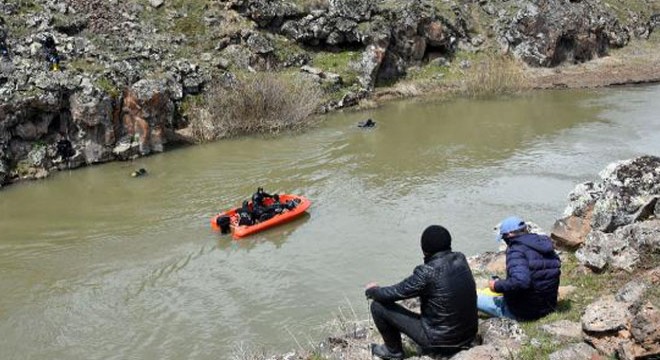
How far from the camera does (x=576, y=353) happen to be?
676 centimetres

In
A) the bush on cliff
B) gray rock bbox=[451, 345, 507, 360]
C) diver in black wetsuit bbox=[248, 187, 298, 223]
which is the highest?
gray rock bbox=[451, 345, 507, 360]

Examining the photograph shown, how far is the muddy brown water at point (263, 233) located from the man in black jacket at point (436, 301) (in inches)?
158

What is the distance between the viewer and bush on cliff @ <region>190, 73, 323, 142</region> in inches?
1166

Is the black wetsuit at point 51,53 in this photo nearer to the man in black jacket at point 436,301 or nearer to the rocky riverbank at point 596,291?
the rocky riverbank at point 596,291

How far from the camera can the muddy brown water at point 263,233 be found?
40.9ft

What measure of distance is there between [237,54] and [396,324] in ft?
100.0

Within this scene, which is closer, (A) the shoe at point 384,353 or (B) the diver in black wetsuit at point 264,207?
(A) the shoe at point 384,353

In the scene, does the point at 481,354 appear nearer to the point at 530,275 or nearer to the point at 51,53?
the point at 530,275

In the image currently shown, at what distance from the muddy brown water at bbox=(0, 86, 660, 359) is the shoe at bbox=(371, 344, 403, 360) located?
346 cm

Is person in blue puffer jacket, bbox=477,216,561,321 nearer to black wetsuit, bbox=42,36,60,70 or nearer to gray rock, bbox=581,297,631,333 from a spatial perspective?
gray rock, bbox=581,297,631,333

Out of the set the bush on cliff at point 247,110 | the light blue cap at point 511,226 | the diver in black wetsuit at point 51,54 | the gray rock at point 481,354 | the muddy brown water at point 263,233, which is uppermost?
the diver in black wetsuit at point 51,54

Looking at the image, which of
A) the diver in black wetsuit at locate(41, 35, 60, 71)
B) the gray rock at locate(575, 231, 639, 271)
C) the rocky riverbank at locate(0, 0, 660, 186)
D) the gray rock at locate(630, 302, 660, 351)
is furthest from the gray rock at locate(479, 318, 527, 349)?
the diver in black wetsuit at locate(41, 35, 60, 71)

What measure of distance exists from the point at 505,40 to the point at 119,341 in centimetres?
3971

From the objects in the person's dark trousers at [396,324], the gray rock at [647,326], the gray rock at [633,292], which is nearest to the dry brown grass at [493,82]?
the gray rock at [633,292]
